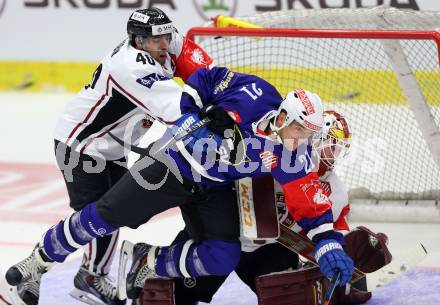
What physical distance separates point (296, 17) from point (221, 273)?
1786mm

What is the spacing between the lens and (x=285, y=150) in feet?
11.7

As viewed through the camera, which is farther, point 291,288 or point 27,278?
point 27,278

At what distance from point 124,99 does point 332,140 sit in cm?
81

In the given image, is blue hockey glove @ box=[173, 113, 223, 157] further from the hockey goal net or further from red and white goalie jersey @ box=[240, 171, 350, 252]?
the hockey goal net

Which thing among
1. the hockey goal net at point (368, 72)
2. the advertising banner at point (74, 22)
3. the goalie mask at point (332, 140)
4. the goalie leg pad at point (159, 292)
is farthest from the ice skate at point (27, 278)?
the advertising banner at point (74, 22)

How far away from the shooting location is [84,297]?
4.16 meters

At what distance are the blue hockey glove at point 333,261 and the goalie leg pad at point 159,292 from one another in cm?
57

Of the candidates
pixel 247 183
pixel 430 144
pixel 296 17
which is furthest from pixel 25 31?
pixel 247 183

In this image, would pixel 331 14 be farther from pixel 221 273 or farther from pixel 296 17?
pixel 221 273

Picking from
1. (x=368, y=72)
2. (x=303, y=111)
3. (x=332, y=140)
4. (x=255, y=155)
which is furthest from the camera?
(x=368, y=72)

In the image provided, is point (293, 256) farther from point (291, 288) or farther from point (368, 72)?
point (368, 72)

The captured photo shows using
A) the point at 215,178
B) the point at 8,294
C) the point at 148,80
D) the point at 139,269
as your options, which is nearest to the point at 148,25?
the point at 148,80

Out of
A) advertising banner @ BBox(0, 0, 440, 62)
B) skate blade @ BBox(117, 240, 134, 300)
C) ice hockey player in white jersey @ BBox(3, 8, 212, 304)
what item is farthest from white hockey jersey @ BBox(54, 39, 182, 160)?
advertising banner @ BBox(0, 0, 440, 62)

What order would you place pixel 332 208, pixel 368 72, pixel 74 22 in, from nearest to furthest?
pixel 332 208 → pixel 368 72 → pixel 74 22
